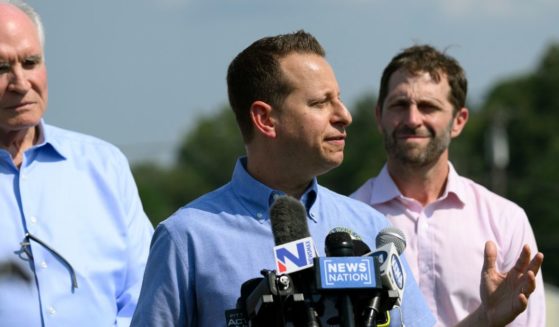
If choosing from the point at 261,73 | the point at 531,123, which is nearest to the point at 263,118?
the point at 261,73

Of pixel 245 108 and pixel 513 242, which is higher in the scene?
pixel 245 108

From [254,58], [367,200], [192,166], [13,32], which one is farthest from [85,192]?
[192,166]

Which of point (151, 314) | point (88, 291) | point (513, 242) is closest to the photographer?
point (151, 314)

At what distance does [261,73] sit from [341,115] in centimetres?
43

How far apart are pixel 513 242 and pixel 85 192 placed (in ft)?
8.16

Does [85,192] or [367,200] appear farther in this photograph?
[367,200]

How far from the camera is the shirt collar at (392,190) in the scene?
28.5 ft

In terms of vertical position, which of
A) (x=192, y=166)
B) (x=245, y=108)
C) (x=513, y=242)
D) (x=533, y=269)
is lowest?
(x=192, y=166)

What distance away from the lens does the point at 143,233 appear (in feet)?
24.6

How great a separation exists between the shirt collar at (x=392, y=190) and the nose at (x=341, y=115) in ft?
7.94

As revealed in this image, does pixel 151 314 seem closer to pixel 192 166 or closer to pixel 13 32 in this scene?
pixel 13 32

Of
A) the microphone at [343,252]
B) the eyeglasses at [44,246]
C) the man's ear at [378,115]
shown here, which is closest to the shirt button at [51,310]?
the eyeglasses at [44,246]

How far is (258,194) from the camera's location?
6320mm

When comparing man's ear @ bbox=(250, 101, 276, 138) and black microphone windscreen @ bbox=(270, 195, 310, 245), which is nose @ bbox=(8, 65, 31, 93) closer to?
man's ear @ bbox=(250, 101, 276, 138)
